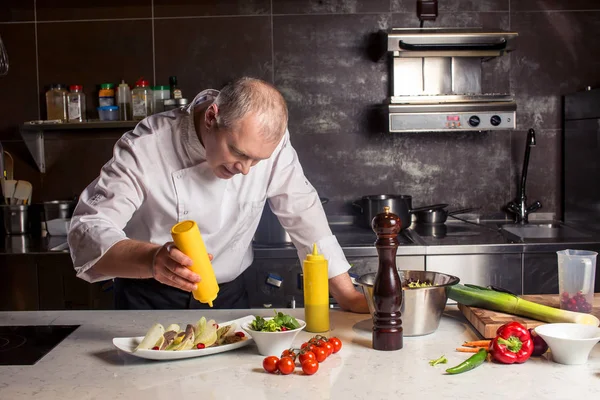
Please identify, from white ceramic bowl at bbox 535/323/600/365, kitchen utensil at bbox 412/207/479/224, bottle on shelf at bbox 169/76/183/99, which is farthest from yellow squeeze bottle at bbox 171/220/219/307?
kitchen utensil at bbox 412/207/479/224

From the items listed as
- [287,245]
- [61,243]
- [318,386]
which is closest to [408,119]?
[287,245]

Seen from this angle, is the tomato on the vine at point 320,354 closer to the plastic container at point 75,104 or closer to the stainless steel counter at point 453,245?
the stainless steel counter at point 453,245

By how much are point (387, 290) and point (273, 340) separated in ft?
0.94

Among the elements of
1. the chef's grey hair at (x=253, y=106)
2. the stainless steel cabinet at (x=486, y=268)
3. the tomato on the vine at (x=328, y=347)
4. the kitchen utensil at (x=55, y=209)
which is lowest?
the stainless steel cabinet at (x=486, y=268)

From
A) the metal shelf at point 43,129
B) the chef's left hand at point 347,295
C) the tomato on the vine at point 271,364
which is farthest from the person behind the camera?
the metal shelf at point 43,129

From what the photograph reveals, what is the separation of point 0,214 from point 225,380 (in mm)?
2865

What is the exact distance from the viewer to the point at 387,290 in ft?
5.58

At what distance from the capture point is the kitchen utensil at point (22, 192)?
13.1 ft

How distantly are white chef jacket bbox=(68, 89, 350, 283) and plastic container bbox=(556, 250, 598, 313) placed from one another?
2.08ft

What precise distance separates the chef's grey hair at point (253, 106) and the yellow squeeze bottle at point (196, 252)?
17.1 inches

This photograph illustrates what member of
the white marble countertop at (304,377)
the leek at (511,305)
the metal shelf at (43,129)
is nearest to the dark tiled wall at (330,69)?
the metal shelf at (43,129)

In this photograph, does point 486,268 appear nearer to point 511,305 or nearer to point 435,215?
point 435,215

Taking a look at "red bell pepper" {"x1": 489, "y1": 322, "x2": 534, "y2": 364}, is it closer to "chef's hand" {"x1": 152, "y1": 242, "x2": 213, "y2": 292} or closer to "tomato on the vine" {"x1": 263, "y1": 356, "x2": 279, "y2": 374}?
"tomato on the vine" {"x1": 263, "y1": 356, "x2": 279, "y2": 374}

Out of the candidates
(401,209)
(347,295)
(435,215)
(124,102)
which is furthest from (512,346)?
(124,102)
